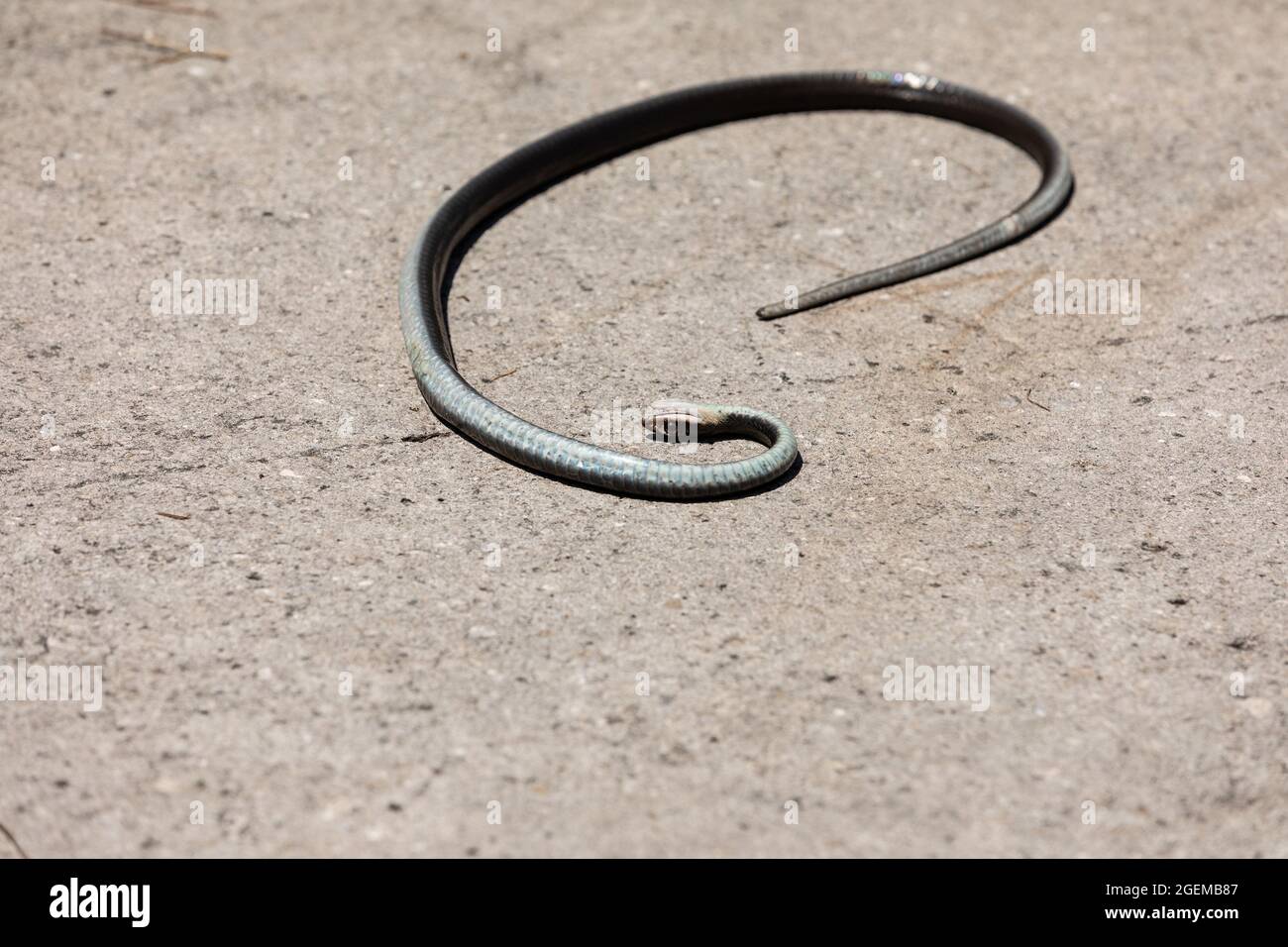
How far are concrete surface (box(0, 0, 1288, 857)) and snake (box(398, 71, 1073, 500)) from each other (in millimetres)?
90

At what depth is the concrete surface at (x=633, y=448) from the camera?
3.24 meters

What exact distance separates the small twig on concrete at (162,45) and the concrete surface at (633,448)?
62 mm

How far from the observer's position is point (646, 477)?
13.6 feet

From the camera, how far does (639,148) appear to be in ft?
20.9

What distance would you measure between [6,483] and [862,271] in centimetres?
324

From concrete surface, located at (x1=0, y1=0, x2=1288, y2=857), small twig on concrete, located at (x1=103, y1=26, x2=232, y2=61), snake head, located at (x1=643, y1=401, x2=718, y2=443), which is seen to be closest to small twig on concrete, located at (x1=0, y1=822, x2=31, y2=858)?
concrete surface, located at (x1=0, y1=0, x2=1288, y2=857)

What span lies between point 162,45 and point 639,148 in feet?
8.23

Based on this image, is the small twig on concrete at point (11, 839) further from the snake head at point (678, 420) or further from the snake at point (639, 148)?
the snake head at point (678, 420)

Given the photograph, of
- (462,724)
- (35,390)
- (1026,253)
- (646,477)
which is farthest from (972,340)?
(35,390)

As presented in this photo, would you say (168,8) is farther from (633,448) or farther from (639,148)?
(633,448)
